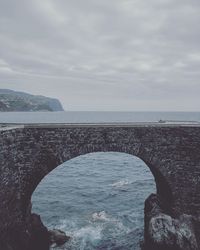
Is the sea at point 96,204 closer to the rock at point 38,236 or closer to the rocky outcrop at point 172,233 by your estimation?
the rock at point 38,236

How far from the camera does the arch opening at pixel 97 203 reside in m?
30.5

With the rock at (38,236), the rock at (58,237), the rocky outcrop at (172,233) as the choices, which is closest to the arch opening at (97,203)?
the rock at (58,237)

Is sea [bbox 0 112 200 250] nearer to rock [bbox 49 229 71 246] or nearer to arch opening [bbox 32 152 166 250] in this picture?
arch opening [bbox 32 152 166 250]

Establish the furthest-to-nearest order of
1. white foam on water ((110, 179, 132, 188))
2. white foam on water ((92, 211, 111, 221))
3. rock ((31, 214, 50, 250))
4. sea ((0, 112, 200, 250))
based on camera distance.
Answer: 1. white foam on water ((110, 179, 132, 188))
2. white foam on water ((92, 211, 111, 221))
3. sea ((0, 112, 200, 250))
4. rock ((31, 214, 50, 250))

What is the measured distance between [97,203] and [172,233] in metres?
16.6

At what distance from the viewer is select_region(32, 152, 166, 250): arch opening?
3050 cm

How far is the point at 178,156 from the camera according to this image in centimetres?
2630

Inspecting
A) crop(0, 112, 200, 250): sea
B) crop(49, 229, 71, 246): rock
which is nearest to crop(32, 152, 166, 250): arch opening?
crop(0, 112, 200, 250): sea

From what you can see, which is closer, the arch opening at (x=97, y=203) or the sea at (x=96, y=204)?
the sea at (x=96, y=204)

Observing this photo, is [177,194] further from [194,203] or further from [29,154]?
[29,154]

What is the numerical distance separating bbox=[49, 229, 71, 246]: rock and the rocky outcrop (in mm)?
7372

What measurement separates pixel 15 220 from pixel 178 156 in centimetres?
1374

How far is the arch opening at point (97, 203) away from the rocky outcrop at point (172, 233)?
13.6ft

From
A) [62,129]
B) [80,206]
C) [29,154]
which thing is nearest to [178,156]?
[62,129]
